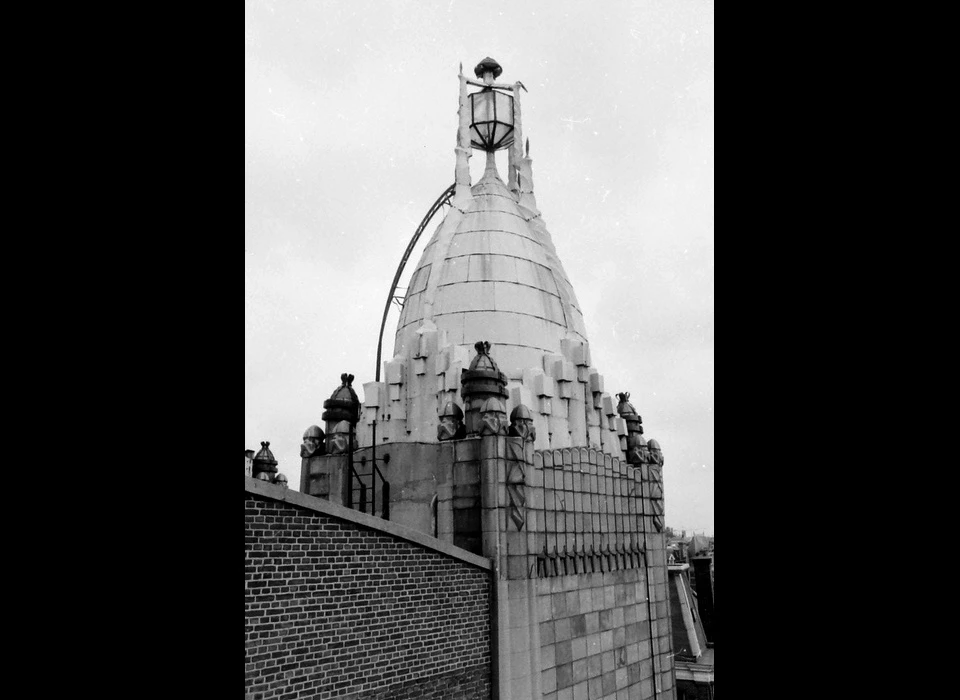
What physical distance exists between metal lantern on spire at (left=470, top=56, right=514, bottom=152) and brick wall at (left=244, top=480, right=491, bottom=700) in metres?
12.2

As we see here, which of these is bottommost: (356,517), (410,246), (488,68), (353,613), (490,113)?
(353,613)

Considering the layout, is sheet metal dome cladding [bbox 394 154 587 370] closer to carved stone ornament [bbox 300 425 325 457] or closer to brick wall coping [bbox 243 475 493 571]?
carved stone ornament [bbox 300 425 325 457]

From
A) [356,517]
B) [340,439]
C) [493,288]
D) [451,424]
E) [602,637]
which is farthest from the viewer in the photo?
[493,288]

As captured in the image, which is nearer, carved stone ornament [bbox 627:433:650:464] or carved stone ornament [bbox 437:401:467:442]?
carved stone ornament [bbox 437:401:467:442]

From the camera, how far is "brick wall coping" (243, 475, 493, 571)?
8281mm

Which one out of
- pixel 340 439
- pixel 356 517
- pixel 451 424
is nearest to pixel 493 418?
pixel 451 424

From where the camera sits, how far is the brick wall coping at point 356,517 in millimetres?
8281

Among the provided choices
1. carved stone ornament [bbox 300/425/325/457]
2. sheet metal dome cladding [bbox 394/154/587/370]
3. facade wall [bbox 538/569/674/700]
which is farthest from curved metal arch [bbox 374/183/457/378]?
facade wall [bbox 538/569/674/700]

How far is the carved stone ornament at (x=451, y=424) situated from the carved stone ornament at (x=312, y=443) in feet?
10.1

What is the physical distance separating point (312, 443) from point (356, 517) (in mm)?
5722

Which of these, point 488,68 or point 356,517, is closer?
point 356,517

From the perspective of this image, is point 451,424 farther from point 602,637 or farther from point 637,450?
point 637,450

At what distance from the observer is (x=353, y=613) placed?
373 inches
